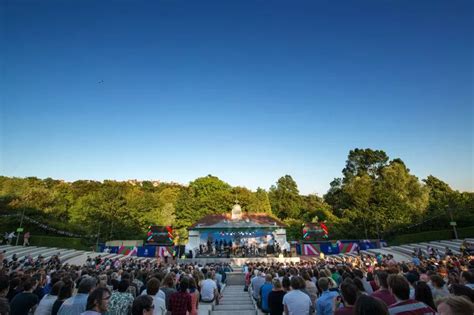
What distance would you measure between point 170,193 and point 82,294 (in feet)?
162

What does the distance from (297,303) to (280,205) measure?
4958 cm

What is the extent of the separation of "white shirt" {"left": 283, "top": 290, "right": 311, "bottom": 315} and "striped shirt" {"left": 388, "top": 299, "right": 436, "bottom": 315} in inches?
51.4

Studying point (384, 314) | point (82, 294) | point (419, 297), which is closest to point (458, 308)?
point (384, 314)

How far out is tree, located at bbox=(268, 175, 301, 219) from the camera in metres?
50.6

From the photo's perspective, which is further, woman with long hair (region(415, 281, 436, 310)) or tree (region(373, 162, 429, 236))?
tree (region(373, 162, 429, 236))

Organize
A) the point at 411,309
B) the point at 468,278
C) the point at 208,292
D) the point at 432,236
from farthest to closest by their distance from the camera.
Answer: the point at 432,236
the point at 208,292
the point at 468,278
the point at 411,309

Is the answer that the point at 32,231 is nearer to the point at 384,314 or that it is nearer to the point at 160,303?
the point at 160,303

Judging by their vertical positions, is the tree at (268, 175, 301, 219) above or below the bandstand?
above

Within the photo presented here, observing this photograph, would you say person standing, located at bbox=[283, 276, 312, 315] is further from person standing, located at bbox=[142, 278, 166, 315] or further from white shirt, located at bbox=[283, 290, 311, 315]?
person standing, located at bbox=[142, 278, 166, 315]

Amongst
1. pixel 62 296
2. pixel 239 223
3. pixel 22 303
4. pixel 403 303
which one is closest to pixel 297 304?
pixel 403 303

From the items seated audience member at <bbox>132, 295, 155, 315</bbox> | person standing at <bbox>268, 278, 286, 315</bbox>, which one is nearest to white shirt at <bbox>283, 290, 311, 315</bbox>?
person standing at <bbox>268, 278, 286, 315</bbox>

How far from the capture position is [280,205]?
171ft

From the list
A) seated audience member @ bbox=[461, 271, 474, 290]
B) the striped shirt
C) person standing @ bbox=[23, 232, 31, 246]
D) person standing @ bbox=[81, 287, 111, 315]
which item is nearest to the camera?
the striped shirt

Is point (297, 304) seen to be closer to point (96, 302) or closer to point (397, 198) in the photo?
point (96, 302)
